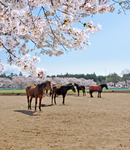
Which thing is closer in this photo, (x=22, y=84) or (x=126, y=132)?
(x=126, y=132)

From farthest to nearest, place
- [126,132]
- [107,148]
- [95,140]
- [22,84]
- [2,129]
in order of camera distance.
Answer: [22,84]
[2,129]
[126,132]
[95,140]
[107,148]

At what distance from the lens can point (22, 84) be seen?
79.8 m

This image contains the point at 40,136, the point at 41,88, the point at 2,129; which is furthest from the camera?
the point at 41,88

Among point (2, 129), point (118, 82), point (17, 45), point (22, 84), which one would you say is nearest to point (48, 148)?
point (2, 129)

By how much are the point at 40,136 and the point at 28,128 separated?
4.12 ft

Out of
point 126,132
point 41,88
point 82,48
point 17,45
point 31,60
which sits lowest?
point 126,132

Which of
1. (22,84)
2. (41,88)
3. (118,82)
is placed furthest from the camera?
(118,82)

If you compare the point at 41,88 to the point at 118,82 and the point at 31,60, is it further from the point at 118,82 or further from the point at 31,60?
the point at 118,82

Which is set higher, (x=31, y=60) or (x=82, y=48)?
(x=82, y=48)

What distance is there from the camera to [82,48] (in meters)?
4.98

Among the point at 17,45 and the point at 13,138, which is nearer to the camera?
the point at 13,138

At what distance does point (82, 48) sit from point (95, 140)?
9.71ft

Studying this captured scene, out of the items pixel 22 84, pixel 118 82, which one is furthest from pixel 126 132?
pixel 118 82

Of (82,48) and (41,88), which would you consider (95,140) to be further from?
(41,88)
